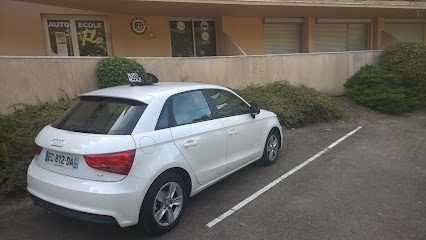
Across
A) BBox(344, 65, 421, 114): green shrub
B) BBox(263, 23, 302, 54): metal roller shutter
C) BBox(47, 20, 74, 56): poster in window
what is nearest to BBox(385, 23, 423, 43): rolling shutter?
BBox(263, 23, 302, 54): metal roller shutter

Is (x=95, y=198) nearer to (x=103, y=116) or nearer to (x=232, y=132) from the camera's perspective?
(x=103, y=116)

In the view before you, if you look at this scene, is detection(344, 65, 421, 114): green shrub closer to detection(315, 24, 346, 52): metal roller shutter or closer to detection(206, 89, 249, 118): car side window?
detection(315, 24, 346, 52): metal roller shutter

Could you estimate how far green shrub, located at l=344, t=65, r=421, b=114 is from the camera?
32.1ft

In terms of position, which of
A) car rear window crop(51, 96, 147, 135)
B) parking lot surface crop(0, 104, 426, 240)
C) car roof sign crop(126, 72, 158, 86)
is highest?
car roof sign crop(126, 72, 158, 86)

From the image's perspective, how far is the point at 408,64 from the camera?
1041cm

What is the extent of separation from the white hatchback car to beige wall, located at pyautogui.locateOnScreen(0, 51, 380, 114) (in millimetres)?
3468

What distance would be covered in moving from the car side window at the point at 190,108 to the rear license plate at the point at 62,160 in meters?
1.12

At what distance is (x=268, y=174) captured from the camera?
5016mm

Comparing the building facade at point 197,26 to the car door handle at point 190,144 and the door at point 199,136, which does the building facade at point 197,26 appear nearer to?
the door at point 199,136

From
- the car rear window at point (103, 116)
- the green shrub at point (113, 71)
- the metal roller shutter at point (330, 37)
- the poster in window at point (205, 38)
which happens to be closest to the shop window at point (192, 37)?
the poster in window at point (205, 38)

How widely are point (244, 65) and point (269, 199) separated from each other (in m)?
5.89

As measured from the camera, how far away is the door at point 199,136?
3520 mm

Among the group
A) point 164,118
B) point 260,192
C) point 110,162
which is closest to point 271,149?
point 260,192

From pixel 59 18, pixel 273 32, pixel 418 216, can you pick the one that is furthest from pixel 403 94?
pixel 59 18
